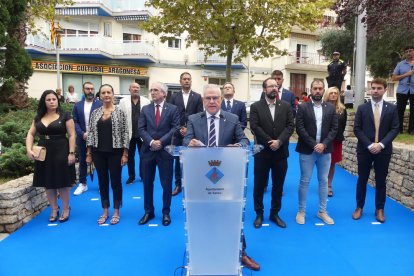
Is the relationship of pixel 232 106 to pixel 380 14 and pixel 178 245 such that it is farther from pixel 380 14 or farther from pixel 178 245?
pixel 380 14

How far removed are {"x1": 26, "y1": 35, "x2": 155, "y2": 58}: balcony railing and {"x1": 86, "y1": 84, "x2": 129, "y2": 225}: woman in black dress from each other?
58.8 ft

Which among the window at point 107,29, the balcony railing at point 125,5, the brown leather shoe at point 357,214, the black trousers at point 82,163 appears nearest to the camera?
the brown leather shoe at point 357,214

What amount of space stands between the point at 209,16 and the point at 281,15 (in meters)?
2.49

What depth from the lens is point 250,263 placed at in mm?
3449

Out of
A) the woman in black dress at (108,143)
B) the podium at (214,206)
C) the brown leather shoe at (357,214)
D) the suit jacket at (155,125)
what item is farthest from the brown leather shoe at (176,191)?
the podium at (214,206)

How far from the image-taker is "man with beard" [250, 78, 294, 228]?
444cm

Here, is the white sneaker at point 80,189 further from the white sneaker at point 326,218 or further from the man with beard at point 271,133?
the white sneaker at point 326,218

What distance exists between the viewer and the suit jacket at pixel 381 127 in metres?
4.66

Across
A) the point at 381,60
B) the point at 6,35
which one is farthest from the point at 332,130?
the point at 381,60

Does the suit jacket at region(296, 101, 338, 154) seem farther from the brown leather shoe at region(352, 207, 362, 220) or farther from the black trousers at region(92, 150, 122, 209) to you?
the black trousers at region(92, 150, 122, 209)

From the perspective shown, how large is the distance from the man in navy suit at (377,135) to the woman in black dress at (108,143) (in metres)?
3.15

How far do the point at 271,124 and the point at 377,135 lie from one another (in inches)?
58.5

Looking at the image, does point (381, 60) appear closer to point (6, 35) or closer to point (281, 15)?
point (281, 15)

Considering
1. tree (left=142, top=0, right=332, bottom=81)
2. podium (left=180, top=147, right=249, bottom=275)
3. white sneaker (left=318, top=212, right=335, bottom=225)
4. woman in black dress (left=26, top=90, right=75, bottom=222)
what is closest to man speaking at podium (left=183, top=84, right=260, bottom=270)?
podium (left=180, top=147, right=249, bottom=275)
